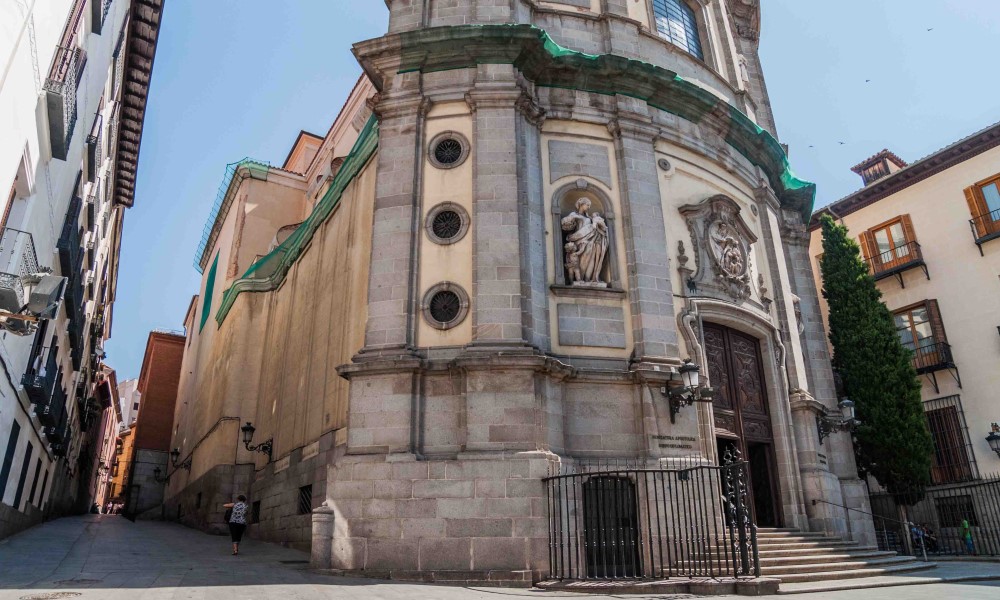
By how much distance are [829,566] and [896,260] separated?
18228 mm

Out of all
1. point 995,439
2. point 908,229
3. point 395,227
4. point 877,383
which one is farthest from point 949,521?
point 395,227

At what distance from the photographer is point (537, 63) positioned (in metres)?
13.8

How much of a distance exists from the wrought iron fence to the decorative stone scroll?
891cm

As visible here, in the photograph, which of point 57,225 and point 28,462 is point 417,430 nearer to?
point 57,225

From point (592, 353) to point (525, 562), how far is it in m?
3.89

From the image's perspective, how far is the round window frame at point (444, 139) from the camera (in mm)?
12884

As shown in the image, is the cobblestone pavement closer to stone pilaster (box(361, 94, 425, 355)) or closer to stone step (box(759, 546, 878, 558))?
stone step (box(759, 546, 878, 558))

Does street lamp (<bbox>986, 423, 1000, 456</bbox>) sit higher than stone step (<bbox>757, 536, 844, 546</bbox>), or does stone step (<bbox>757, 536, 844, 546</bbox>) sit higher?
street lamp (<bbox>986, 423, 1000, 456</bbox>)

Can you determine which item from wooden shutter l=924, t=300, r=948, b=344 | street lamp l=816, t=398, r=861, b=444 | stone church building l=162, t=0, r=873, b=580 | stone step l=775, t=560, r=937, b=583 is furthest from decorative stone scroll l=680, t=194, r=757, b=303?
wooden shutter l=924, t=300, r=948, b=344

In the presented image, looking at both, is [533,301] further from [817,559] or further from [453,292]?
[817,559]

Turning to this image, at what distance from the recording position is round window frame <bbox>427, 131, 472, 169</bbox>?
12.9 meters

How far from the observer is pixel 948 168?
24328 millimetres

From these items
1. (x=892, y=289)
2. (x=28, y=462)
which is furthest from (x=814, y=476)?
(x=28, y=462)

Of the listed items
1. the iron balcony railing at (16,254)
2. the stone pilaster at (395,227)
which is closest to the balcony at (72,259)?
the iron balcony railing at (16,254)
